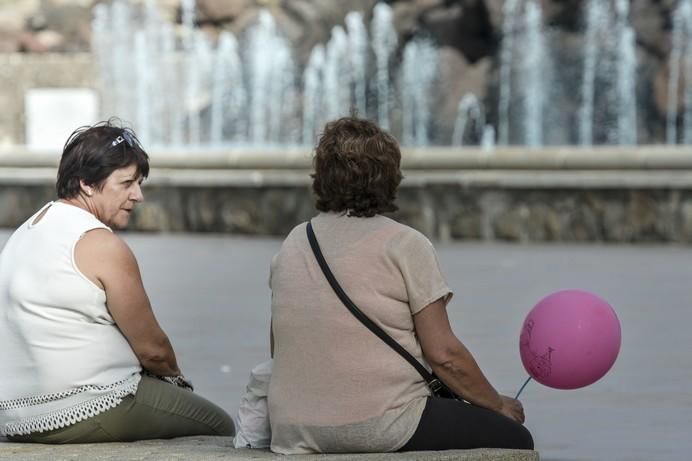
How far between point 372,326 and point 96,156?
857mm

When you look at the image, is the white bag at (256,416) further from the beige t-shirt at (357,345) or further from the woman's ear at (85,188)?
the woman's ear at (85,188)

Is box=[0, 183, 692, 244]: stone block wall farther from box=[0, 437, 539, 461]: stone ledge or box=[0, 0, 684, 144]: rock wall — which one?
box=[0, 437, 539, 461]: stone ledge

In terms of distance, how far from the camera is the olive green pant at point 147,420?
4.16 m

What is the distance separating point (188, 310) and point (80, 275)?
5516 mm

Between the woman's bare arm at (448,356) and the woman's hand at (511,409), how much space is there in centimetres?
9

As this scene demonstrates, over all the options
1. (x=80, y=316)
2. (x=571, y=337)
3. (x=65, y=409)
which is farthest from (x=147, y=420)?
(x=571, y=337)

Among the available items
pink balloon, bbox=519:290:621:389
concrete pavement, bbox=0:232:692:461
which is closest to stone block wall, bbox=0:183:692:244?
concrete pavement, bbox=0:232:692:461

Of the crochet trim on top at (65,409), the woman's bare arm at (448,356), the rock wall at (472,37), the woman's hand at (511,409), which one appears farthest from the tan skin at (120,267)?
the rock wall at (472,37)

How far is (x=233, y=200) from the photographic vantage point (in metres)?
15.5

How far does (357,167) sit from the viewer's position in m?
3.84

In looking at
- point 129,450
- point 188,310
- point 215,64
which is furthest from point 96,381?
point 215,64

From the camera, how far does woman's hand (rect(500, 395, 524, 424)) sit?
160 inches

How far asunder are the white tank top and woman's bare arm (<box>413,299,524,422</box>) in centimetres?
80

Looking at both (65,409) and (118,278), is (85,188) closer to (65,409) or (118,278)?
(118,278)
